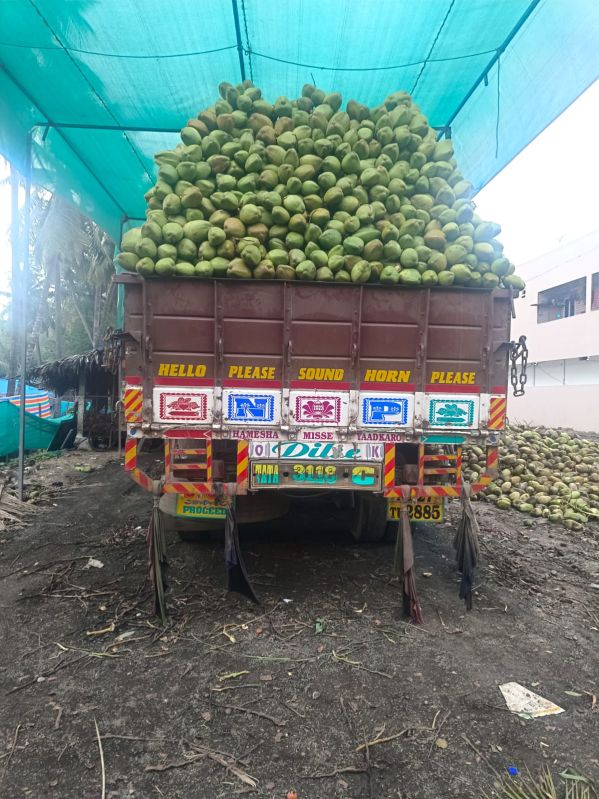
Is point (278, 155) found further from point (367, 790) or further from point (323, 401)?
point (367, 790)

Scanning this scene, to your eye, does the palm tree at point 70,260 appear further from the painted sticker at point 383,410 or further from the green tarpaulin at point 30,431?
the painted sticker at point 383,410

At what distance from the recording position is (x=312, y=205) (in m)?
4.09

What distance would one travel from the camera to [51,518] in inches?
253

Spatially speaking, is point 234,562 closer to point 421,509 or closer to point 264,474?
point 264,474

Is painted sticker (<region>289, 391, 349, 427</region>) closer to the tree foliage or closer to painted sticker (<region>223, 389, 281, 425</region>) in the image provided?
painted sticker (<region>223, 389, 281, 425</region>)

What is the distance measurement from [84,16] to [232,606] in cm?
572

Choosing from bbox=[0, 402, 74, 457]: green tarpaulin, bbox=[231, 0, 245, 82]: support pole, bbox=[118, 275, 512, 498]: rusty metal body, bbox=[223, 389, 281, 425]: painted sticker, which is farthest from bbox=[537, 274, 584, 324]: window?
bbox=[223, 389, 281, 425]: painted sticker

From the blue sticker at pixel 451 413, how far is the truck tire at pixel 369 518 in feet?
3.95

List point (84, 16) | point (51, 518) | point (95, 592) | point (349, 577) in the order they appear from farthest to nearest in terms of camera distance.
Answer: point (51, 518) < point (84, 16) < point (349, 577) < point (95, 592)

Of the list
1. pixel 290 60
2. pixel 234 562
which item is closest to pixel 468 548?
pixel 234 562

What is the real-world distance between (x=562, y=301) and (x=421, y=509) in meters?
21.4

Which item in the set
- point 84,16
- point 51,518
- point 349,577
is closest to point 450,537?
point 349,577

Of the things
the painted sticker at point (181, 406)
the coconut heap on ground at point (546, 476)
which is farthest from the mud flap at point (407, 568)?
the coconut heap on ground at point (546, 476)

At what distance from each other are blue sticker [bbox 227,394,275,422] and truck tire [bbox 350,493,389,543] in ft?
5.08
